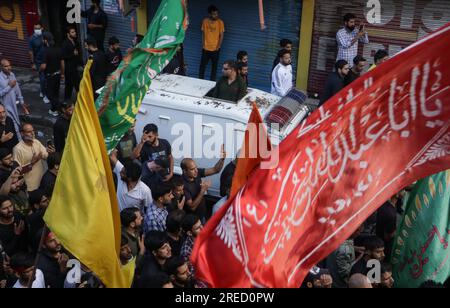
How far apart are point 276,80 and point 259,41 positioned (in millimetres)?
2358

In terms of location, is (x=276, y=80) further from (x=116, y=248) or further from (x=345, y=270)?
(x=116, y=248)

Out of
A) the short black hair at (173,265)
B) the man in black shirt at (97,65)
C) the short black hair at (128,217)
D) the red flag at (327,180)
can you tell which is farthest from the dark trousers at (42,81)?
the red flag at (327,180)

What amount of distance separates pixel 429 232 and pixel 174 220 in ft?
7.52

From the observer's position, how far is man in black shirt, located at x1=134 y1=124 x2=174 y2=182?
8.07m

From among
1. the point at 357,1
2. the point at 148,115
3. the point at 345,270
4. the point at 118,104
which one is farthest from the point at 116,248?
the point at 357,1

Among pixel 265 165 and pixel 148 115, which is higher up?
pixel 265 165

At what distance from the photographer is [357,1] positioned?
1189 centimetres

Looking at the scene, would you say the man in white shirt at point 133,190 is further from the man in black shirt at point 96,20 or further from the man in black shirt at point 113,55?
the man in black shirt at point 96,20

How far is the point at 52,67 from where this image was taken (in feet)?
36.6

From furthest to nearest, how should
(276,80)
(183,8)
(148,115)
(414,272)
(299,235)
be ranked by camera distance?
(276,80) < (148,115) < (183,8) < (414,272) < (299,235)

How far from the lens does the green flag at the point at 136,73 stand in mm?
6516

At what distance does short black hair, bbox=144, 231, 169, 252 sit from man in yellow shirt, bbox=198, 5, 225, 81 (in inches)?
274

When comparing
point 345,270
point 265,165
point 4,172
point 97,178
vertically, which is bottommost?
point 345,270

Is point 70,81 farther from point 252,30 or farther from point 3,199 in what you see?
point 3,199
